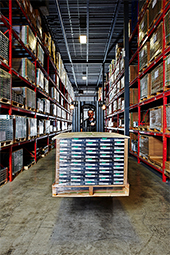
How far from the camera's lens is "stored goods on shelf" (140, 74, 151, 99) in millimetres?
4992

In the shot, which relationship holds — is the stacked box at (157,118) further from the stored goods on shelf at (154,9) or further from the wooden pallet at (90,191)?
the stored goods on shelf at (154,9)

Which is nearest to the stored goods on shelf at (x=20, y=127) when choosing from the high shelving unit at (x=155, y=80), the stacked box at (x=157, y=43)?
the high shelving unit at (x=155, y=80)

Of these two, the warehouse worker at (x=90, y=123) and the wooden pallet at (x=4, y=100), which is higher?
the wooden pallet at (x=4, y=100)

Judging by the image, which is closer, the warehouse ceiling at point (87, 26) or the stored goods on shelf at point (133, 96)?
the stored goods on shelf at point (133, 96)

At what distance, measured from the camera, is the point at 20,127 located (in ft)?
14.6

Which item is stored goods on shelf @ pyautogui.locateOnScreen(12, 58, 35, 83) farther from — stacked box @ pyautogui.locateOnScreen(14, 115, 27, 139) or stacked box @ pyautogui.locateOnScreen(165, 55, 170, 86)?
stacked box @ pyautogui.locateOnScreen(165, 55, 170, 86)

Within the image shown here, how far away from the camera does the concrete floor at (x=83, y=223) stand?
183 cm

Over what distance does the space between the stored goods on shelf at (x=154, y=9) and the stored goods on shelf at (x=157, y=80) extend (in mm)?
1489

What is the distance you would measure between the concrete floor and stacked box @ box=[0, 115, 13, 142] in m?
1.15

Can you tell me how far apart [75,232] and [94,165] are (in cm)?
92

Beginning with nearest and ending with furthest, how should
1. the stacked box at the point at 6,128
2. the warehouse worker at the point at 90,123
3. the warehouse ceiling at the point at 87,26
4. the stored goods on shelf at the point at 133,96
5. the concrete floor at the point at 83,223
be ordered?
the concrete floor at the point at 83,223 < the stacked box at the point at 6,128 < the stored goods on shelf at the point at 133,96 < the warehouse ceiling at the point at 87,26 < the warehouse worker at the point at 90,123

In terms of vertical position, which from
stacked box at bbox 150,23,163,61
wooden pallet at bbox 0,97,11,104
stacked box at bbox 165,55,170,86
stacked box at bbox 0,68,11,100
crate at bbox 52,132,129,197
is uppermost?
stacked box at bbox 150,23,163,61

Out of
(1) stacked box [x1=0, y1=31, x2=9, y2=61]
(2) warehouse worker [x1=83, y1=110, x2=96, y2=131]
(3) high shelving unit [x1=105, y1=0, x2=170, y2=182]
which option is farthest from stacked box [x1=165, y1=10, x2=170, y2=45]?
(2) warehouse worker [x1=83, y1=110, x2=96, y2=131]

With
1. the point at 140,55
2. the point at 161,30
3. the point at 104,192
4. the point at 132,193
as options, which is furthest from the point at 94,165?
the point at 140,55
